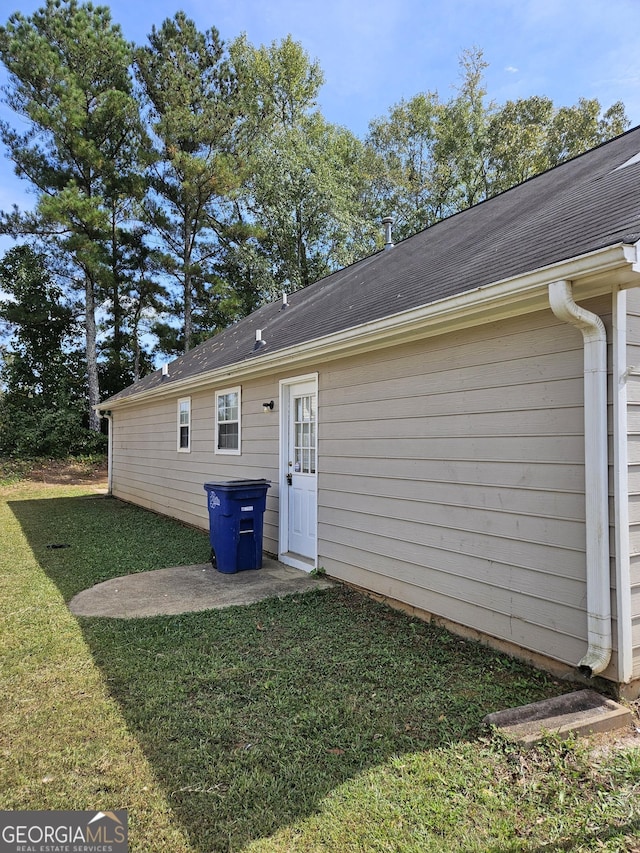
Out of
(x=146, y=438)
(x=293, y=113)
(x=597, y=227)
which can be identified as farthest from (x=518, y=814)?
(x=293, y=113)

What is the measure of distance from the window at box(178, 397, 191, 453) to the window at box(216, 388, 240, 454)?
1394 mm

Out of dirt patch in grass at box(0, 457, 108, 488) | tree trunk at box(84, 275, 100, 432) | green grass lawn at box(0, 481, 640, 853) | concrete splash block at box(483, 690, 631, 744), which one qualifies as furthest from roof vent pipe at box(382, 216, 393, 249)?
tree trunk at box(84, 275, 100, 432)

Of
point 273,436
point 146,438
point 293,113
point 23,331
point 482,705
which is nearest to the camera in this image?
point 482,705

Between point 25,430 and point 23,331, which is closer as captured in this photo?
point 25,430

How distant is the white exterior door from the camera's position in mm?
5914

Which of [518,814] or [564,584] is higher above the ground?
[564,584]

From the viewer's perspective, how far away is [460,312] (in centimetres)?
364

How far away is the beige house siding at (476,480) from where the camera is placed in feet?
10.3

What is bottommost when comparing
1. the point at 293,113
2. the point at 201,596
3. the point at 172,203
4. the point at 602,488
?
the point at 201,596

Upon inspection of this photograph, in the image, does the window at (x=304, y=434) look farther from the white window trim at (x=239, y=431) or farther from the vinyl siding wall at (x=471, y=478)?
the white window trim at (x=239, y=431)

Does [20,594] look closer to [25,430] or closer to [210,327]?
[25,430]

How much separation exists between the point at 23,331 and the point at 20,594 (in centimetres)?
1816

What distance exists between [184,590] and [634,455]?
4158 mm

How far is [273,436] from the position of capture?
6555mm
